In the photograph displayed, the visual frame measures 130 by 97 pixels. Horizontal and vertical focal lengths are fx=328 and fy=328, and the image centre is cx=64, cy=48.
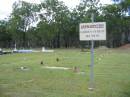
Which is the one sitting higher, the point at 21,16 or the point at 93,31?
the point at 21,16

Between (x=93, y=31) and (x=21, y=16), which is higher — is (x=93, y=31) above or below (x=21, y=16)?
below

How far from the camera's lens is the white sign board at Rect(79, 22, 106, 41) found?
10750mm

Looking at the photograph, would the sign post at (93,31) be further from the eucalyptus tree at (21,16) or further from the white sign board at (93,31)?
the eucalyptus tree at (21,16)

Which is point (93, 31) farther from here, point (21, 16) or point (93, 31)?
point (21, 16)

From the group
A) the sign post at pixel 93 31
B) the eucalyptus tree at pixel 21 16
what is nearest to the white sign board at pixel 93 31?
the sign post at pixel 93 31

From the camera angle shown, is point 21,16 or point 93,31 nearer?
point 93,31

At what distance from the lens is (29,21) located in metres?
86.4

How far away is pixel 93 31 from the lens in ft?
35.8

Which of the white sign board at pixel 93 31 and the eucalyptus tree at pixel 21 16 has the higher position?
the eucalyptus tree at pixel 21 16

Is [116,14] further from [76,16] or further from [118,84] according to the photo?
[118,84]

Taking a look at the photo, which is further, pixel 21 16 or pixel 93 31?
pixel 21 16

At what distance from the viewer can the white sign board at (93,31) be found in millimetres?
10750

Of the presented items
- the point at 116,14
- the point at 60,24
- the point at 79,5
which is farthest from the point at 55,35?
the point at 116,14

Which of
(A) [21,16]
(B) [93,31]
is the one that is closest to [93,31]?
(B) [93,31]
